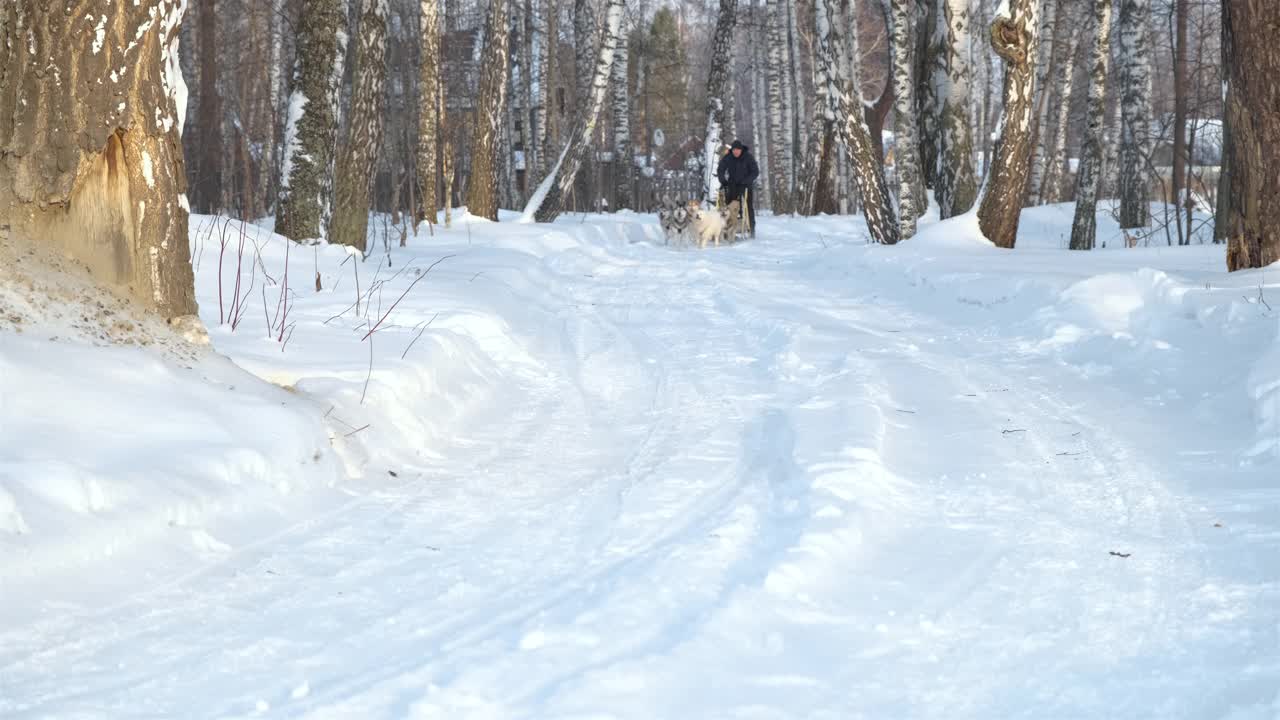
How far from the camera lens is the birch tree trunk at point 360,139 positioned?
37.7 ft

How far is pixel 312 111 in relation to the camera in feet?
33.5

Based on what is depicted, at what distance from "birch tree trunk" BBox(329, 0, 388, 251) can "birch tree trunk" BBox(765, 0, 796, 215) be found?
16.2 metres

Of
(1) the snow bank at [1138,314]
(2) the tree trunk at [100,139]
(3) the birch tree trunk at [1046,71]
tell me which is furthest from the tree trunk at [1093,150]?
(2) the tree trunk at [100,139]

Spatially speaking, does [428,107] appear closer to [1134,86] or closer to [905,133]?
[905,133]

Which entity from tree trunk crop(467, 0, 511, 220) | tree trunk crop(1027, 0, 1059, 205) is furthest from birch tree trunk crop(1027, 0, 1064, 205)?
tree trunk crop(467, 0, 511, 220)

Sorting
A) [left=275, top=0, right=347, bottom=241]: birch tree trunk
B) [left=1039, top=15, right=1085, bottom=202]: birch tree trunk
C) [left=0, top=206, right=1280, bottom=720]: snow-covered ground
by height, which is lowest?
[left=0, top=206, right=1280, bottom=720]: snow-covered ground

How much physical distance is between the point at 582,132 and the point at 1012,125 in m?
8.57

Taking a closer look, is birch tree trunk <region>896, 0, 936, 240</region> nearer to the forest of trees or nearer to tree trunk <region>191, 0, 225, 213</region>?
the forest of trees

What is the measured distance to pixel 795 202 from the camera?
95.8ft

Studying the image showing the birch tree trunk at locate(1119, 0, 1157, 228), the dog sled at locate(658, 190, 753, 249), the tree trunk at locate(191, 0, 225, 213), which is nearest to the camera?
the birch tree trunk at locate(1119, 0, 1157, 228)

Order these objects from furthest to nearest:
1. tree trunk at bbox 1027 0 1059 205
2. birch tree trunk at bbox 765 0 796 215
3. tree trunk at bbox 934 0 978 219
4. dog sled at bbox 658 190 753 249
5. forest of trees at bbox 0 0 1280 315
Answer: birch tree trunk at bbox 765 0 796 215 → tree trunk at bbox 1027 0 1059 205 → dog sled at bbox 658 190 753 249 → tree trunk at bbox 934 0 978 219 → forest of trees at bbox 0 0 1280 315

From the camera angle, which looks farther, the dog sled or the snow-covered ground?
the dog sled

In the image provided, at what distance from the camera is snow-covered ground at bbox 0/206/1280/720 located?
99.3 inches

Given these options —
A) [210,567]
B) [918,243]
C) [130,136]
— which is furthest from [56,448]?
[918,243]
